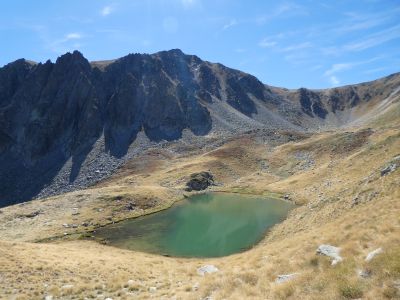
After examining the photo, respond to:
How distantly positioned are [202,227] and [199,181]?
47.6 metres

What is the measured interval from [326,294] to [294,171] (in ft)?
374

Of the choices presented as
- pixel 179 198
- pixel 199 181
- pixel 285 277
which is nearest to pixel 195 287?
pixel 285 277

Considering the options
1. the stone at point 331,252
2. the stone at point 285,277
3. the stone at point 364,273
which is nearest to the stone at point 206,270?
the stone at point 331,252

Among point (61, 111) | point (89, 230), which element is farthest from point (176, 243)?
point (61, 111)

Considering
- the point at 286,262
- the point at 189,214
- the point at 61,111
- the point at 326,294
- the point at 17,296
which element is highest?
the point at 61,111

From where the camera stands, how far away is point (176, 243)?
61.4 m

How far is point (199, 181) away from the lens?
121312mm

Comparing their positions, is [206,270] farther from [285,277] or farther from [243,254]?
[285,277]

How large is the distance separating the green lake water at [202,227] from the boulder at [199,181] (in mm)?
17055

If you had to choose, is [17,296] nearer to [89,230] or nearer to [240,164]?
[89,230]

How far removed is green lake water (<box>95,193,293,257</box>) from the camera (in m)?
58.3

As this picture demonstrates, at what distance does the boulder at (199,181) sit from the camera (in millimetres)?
117938

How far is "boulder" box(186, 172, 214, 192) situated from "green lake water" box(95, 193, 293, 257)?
56.0 feet

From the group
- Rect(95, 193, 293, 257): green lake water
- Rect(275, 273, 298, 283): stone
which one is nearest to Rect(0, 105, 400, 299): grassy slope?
Rect(275, 273, 298, 283): stone
